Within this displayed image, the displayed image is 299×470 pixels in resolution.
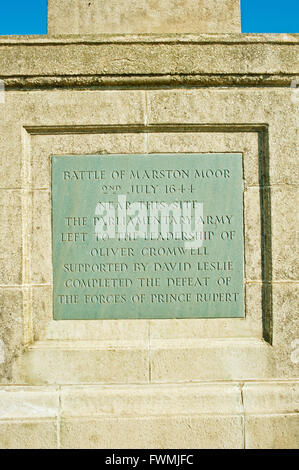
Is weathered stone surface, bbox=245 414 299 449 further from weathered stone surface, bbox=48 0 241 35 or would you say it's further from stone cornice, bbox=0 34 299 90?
weathered stone surface, bbox=48 0 241 35

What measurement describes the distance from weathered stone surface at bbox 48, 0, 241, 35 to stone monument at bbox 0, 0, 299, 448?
99 millimetres

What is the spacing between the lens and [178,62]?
12.4ft

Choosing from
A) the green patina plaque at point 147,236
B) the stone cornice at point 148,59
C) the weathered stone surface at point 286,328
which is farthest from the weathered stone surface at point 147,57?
the weathered stone surface at point 286,328

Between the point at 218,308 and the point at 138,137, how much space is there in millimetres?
1646

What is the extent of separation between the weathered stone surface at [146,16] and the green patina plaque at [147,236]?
1167mm

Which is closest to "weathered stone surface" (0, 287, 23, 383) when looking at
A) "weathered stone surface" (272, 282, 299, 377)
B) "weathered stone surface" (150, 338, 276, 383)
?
"weathered stone surface" (150, 338, 276, 383)

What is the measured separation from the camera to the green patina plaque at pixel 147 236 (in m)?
3.88

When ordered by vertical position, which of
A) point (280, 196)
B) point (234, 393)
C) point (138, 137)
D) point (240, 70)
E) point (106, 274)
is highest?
point (240, 70)

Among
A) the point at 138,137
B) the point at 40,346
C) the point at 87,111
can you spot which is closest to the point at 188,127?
the point at 138,137

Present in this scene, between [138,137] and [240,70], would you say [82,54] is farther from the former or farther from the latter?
[240,70]

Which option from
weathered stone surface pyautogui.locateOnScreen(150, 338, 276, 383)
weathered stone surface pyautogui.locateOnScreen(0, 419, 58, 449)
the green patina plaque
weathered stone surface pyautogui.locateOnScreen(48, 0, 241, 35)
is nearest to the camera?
weathered stone surface pyautogui.locateOnScreen(0, 419, 58, 449)

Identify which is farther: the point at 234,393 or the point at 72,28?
the point at 72,28

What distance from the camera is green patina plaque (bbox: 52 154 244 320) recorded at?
3877 millimetres

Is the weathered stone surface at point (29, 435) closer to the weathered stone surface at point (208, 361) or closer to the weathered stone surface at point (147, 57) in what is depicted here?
the weathered stone surface at point (208, 361)
